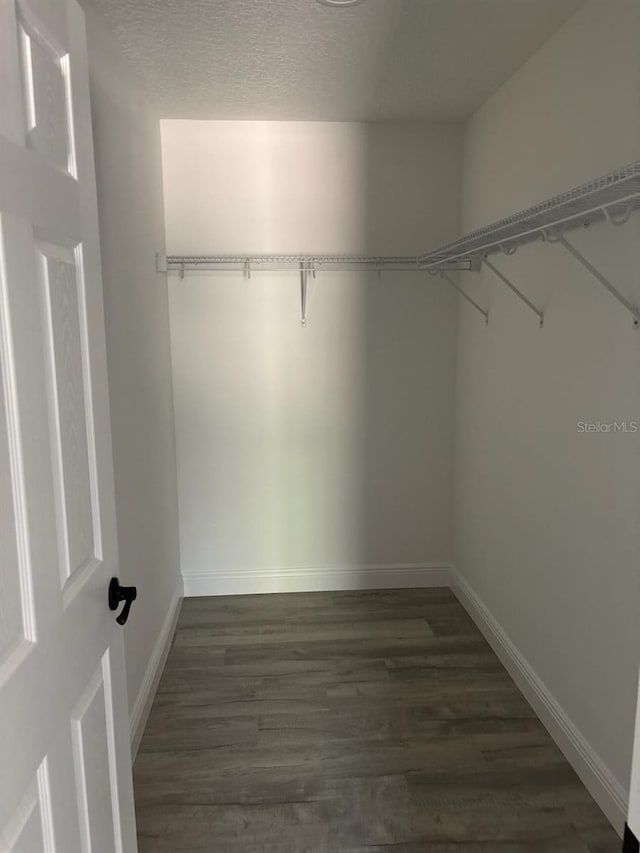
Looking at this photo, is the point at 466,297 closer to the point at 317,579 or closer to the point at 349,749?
the point at 317,579

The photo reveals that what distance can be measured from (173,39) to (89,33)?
34cm

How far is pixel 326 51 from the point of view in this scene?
7.19 ft

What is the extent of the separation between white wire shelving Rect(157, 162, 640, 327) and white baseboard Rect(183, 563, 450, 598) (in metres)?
1.32

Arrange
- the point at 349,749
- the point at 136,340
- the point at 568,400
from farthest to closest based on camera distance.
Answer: the point at 136,340, the point at 349,749, the point at 568,400

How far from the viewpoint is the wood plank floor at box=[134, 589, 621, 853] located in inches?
71.4

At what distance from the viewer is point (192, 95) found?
265cm

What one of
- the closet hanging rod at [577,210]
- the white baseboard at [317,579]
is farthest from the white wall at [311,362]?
the closet hanging rod at [577,210]

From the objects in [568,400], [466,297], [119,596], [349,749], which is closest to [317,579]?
[349,749]

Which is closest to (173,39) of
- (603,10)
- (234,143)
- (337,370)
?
(234,143)

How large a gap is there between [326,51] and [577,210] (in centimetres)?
107

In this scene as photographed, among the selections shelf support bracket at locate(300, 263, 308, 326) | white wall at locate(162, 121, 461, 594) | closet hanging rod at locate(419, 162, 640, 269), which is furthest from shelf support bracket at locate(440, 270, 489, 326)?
shelf support bracket at locate(300, 263, 308, 326)

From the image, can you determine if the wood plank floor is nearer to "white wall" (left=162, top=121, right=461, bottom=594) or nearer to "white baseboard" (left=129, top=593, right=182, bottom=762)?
"white baseboard" (left=129, top=593, right=182, bottom=762)

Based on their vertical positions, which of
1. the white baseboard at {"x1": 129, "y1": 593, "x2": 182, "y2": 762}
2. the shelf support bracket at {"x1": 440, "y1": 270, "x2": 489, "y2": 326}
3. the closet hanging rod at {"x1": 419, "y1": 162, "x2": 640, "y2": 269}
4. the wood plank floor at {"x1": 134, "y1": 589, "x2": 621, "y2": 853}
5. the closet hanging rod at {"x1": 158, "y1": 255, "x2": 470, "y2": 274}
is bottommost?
the wood plank floor at {"x1": 134, "y1": 589, "x2": 621, "y2": 853}

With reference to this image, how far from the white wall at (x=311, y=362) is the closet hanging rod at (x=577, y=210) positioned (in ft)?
2.62
